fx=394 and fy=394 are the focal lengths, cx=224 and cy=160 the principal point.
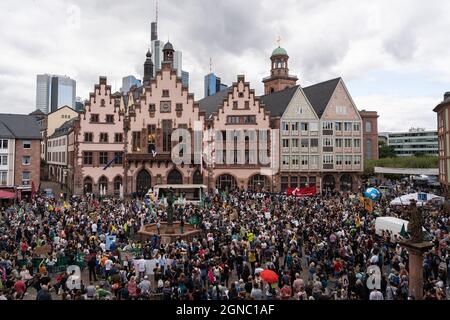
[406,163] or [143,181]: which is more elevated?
[406,163]

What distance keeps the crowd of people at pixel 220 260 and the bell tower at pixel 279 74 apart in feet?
194

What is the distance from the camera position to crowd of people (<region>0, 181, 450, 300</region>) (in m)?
15.2

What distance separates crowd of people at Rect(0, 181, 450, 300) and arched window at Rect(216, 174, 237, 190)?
78.9 feet

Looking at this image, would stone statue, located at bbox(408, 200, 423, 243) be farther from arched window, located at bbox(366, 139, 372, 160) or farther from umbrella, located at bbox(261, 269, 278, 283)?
arched window, located at bbox(366, 139, 372, 160)

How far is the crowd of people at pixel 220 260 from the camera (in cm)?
1523

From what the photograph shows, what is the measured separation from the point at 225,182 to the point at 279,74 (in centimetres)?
4104

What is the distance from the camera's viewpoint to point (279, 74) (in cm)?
9075

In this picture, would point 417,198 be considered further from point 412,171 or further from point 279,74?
point 279,74

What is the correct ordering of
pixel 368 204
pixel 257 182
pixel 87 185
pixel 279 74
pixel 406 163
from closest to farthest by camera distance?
pixel 368 204, pixel 87 185, pixel 257 182, pixel 406 163, pixel 279 74

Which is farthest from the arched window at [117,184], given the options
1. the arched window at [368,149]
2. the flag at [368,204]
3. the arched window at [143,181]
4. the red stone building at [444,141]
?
the arched window at [368,149]

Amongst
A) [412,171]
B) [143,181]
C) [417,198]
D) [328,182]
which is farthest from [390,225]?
[412,171]

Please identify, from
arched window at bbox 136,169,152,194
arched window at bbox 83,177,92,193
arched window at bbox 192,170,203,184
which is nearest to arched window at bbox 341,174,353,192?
arched window at bbox 192,170,203,184
